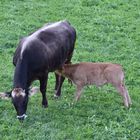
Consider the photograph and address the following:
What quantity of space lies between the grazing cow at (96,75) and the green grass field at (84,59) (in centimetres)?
32

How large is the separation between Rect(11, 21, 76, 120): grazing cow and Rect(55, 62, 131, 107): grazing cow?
274 millimetres

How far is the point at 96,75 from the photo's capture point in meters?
10.3

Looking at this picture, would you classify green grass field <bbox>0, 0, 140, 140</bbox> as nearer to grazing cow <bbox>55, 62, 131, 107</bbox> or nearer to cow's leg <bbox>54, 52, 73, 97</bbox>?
cow's leg <bbox>54, 52, 73, 97</bbox>

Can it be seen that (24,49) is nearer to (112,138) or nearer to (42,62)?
(42,62)

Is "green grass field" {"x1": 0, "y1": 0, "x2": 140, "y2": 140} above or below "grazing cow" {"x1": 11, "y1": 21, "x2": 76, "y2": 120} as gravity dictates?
below

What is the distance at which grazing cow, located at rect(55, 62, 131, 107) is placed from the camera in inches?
400

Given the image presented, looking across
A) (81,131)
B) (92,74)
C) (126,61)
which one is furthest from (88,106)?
(126,61)

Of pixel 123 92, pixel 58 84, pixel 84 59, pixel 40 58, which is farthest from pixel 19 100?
pixel 84 59

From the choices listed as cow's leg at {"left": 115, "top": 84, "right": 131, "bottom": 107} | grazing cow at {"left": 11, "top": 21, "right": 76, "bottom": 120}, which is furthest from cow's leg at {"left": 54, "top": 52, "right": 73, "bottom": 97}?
cow's leg at {"left": 115, "top": 84, "right": 131, "bottom": 107}

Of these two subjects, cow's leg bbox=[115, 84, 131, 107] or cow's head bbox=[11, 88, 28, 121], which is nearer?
cow's head bbox=[11, 88, 28, 121]

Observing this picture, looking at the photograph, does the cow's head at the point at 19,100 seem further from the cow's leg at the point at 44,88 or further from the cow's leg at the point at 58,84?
the cow's leg at the point at 58,84

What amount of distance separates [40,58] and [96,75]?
117 centimetres

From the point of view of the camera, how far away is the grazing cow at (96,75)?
33.3 ft

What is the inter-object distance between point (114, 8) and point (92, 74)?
316 inches
